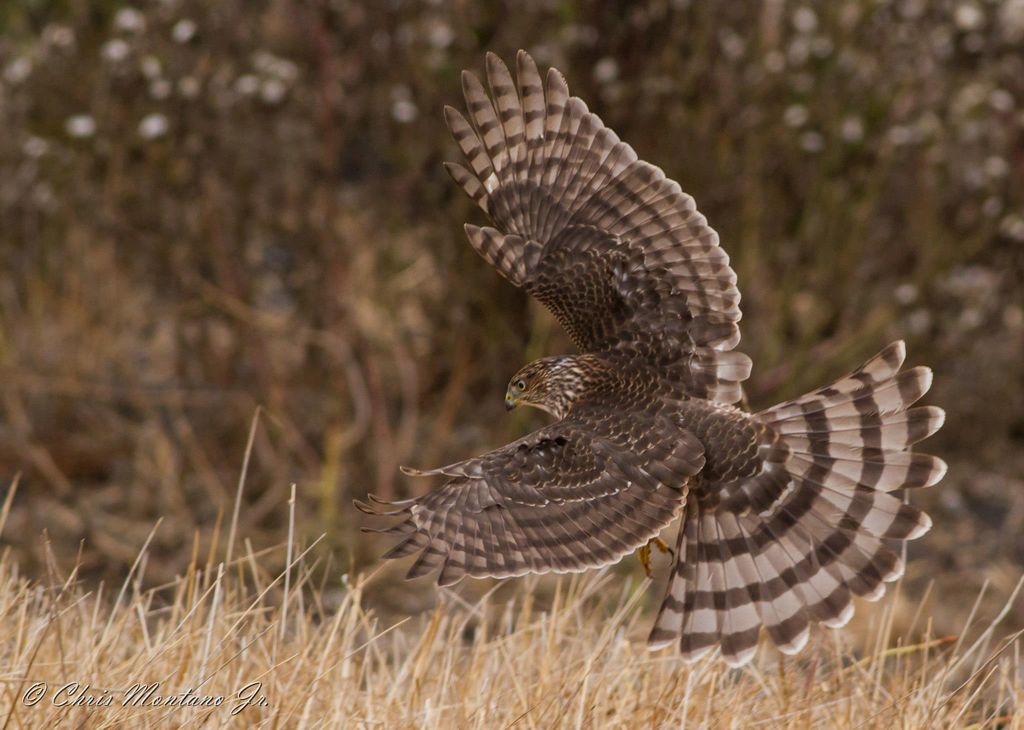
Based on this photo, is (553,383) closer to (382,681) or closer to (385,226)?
(382,681)

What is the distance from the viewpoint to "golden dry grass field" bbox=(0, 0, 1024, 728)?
563cm

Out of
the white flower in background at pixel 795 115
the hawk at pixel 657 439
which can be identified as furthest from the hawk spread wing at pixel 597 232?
the white flower in background at pixel 795 115

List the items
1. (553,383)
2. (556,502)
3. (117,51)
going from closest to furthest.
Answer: (556,502), (553,383), (117,51)

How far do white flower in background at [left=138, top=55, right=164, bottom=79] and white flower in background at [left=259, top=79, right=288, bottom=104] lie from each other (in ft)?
1.24

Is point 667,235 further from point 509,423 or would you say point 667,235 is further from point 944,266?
point 944,266

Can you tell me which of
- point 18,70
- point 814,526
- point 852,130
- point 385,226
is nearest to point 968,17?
point 852,130

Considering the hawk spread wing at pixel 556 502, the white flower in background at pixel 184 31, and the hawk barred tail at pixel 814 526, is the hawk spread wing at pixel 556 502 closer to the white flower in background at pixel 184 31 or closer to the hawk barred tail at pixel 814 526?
the hawk barred tail at pixel 814 526

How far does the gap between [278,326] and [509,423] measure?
1.04m

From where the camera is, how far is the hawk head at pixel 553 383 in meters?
3.14

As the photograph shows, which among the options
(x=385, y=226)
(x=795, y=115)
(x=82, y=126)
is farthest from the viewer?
(x=385, y=226)

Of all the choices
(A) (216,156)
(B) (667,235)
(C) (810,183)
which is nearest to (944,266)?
(C) (810,183)

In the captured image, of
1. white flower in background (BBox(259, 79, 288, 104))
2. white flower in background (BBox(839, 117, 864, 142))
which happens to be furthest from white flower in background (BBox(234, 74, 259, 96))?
white flower in background (BBox(839, 117, 864, 142))

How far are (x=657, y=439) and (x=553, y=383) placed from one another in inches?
11.5

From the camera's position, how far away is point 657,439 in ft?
9.84
